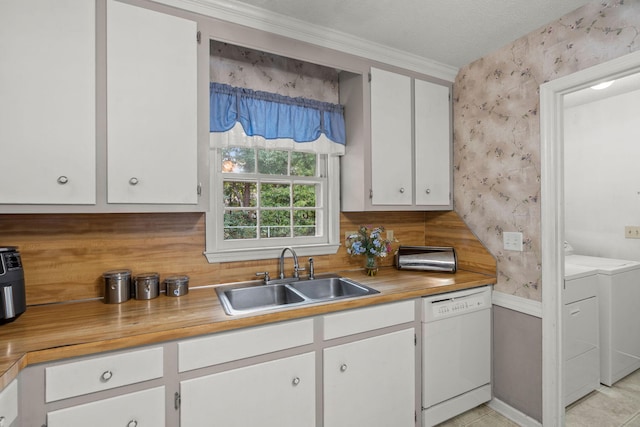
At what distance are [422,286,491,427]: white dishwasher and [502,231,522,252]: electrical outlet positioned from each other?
0.32 metres

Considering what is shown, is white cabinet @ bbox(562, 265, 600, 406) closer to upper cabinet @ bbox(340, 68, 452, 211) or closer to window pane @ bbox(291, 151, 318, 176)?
upper cabinet @ bbox(340, 68, 452, 211)

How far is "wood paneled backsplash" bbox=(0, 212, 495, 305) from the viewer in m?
1.60

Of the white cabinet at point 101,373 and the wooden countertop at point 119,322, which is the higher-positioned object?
the wooden countertop at point 119,322

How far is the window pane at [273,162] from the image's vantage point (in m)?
2.23

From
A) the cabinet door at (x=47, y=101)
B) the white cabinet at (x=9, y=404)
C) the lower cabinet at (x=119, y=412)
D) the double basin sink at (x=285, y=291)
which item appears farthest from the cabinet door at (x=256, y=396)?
the cabinet door at (x=47, y=101)

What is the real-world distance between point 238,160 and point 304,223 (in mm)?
651

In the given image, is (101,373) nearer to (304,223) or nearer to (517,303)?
(304,223)

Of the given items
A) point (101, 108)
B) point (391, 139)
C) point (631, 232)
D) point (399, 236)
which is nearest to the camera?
point (101, 108)

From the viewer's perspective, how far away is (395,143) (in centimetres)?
227

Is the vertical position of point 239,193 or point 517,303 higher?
point 239,193

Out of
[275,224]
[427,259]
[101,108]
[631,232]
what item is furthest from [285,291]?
[631,232]

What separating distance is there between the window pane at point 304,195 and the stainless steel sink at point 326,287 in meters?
0.58

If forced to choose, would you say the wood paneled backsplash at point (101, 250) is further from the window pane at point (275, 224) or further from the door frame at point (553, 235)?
the door frame at point (553, 235)

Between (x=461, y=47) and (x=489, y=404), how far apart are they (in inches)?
97.0
